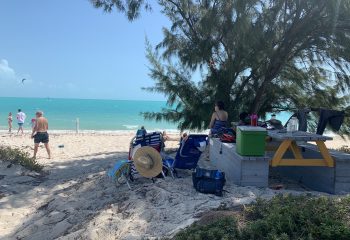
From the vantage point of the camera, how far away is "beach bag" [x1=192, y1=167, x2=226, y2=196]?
5051 mm

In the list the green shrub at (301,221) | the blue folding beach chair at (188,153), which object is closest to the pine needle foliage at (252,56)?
the blue folding beach chair at (188,153)

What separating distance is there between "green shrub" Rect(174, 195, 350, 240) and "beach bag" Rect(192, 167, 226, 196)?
4.00ft

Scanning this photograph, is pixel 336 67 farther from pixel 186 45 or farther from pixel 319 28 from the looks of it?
pixel 186 45

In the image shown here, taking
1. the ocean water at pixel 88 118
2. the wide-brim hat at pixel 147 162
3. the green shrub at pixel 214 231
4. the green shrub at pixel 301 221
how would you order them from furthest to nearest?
1. the ocean water at pixel 88 118
2. the wide-brim hat at pixel 147 162
3. the green shrub at pixel 214 231
4. the green shrub at pixel 301 221

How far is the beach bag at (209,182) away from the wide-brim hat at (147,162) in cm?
82

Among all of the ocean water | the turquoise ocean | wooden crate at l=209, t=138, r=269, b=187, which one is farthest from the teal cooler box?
the ocean water

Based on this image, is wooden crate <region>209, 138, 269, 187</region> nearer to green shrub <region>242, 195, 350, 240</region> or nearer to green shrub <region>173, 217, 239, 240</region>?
green shrub <region>242, 195, 350, 240</region>

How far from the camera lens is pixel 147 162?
588 centimetres

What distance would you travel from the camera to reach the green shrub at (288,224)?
3141mm

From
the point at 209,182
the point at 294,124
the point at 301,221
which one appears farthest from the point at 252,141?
the point at 301,221

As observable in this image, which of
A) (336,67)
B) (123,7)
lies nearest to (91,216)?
(123,7)

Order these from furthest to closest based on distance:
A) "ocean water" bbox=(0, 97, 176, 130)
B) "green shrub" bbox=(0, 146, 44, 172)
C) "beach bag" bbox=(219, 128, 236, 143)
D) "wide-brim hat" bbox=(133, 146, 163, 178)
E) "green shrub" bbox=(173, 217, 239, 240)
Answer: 1. "ocean water" bbox=(0, 97, 176, 130)
2. "green shrub" bbox=(0, 146, 44, 172)
3. "beach bag" bbox=(219, 128, 236, 143)
4. "wide-brim hat" bbox=(133, 146, 163, 178)
5. "green shrub" bbox=(173, 217, 239, 240)

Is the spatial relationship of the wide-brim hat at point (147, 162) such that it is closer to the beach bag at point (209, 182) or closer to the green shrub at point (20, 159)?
the beach bag at point (209, 182)

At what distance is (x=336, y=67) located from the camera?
9.27 m
